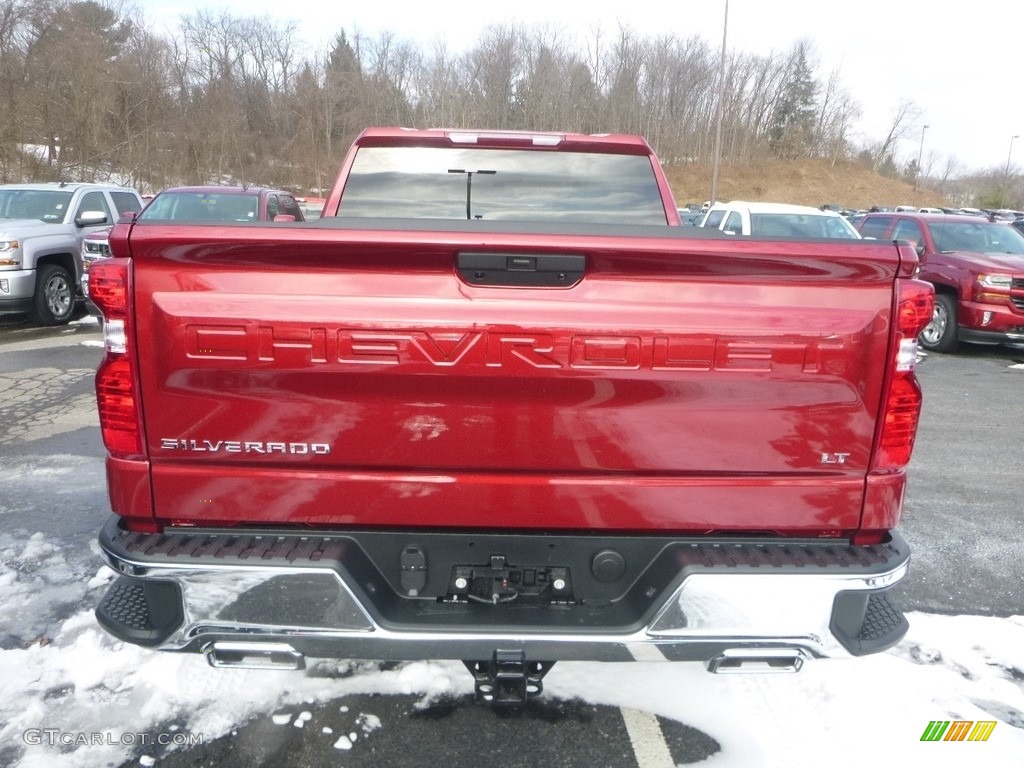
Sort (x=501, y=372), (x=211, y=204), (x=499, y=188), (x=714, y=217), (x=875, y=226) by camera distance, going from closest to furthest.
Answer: (x=501, y=372) < (x=499, y=188) < (x=211, y=204) < (x=875, y=226) < (x=714, y=217)

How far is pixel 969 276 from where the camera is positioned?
10.1 m

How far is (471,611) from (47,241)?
36.1 feet

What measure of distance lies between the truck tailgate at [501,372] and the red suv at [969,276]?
879 centimetres

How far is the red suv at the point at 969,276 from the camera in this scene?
993 centimetres

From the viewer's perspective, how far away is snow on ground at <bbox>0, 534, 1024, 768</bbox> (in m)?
2.59

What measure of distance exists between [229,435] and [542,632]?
1039 mm

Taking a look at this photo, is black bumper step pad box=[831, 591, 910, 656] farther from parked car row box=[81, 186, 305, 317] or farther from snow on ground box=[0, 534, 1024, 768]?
parked car row box=[81, 186, 305, 317]

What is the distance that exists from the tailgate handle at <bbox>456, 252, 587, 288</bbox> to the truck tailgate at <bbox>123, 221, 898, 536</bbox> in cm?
1

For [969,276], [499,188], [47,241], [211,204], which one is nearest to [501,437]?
[499,188]

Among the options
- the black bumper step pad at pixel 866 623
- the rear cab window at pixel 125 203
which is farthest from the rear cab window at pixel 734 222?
the black bumper step pad at pixel 866 623

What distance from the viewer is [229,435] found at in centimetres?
208

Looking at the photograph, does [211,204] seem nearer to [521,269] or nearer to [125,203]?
[125,203]

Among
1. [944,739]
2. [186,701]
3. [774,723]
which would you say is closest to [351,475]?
[186,701]

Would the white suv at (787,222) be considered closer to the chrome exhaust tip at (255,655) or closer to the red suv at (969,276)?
the red suv at (969,276)
